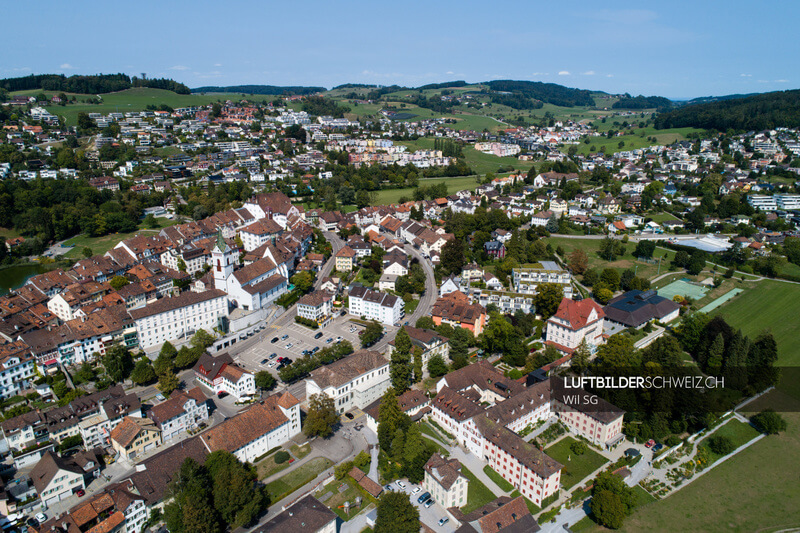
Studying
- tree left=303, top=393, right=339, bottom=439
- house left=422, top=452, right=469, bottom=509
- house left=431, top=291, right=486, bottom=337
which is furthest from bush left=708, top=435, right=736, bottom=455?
tree left=303, top=393, right=339, bottom=439

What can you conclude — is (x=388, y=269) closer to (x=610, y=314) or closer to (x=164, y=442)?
(x=610, y=314)

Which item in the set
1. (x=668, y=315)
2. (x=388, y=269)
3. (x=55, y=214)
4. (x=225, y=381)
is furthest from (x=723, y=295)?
(x=55, y=214)

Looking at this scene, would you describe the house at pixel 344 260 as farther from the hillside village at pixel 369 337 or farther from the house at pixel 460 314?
the house at pixel 460 314

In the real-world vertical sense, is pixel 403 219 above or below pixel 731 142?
below

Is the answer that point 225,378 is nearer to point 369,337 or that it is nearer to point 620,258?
point 369,337

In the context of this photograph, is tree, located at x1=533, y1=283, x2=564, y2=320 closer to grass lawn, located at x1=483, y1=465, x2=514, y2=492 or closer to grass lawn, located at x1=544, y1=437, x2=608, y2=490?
grass lawn, located at x1=544, y1=437, x2=608, y2=490

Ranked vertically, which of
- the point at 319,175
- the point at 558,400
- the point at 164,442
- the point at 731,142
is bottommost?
the point at 164,442

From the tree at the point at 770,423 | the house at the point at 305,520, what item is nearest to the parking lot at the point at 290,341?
the house at the point at 305,520
